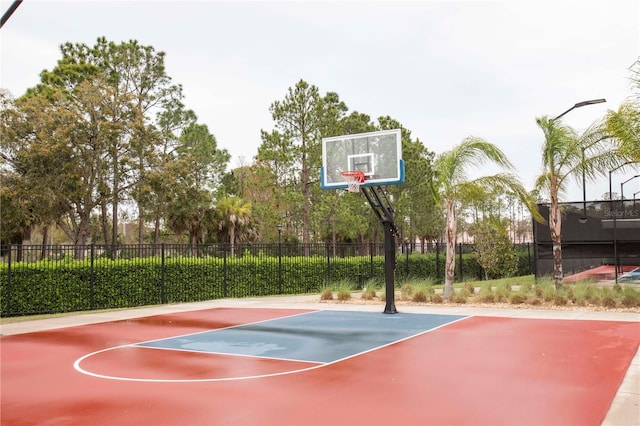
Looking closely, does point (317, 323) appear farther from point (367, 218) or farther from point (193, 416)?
point (367, 218)

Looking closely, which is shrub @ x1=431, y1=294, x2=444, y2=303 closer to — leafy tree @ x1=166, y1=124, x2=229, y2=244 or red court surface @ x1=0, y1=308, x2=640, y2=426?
red court surface @ x1=0, y1=308, x2=640, y2=426

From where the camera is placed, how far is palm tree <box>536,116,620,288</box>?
59.4 ft

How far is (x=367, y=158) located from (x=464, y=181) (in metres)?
3.72

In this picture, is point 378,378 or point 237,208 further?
point 237,208

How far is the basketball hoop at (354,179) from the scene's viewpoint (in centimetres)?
1683

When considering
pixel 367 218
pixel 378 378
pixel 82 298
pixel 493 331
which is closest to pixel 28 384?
pixel 378 378

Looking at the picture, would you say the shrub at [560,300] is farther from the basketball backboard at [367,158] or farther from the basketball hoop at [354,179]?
the basketball hoop at [354,179]

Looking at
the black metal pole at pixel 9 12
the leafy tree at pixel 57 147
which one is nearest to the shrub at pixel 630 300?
the black metal pole at pixel 9 12

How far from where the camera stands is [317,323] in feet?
46.8

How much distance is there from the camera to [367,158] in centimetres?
1706

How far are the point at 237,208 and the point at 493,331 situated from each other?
33.0m

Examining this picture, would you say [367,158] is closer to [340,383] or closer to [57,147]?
[340,383]

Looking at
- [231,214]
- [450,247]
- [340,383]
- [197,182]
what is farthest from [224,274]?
[231,214]

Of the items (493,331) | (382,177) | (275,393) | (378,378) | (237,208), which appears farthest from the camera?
(237,208)
